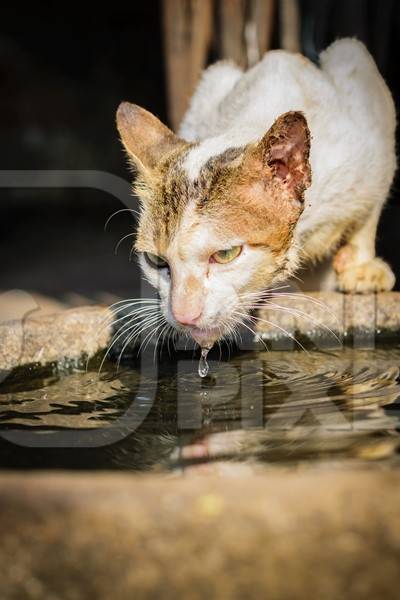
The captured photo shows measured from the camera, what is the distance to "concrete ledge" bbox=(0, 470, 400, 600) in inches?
59.1

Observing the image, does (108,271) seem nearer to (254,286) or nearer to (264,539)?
(254,286)

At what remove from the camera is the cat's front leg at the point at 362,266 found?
3625mm

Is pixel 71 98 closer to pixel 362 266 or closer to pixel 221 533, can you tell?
pixel 362 266

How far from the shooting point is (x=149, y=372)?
3.09m

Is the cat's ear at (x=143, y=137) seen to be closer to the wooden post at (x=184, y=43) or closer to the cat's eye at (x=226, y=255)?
the cat's eye at (x=226, y=255)

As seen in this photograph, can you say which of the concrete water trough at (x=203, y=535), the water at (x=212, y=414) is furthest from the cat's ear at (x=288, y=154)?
the concrete water trough at (x=203, y=535)

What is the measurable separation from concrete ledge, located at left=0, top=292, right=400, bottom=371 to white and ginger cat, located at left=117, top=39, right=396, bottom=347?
0.72 feet

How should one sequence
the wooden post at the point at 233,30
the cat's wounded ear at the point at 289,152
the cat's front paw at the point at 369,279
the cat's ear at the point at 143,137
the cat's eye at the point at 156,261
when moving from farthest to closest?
the wooden post at the point at 233,30 → the cat's front paw at the point at 369,279 → the cat's ear at the point at 143,137 → the cat's eye at the point at 156,261 → the cat's wounded ear at the point at 289,152

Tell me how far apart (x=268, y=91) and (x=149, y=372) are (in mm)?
1197

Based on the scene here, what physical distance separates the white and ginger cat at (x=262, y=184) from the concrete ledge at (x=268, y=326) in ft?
0.72

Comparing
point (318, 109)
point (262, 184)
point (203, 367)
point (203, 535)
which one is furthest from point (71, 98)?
point (203, 535)

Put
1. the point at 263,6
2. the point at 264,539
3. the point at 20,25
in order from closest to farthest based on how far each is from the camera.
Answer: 1. the point at 264,539
2. the point at 263,6
3. the point at 20,25

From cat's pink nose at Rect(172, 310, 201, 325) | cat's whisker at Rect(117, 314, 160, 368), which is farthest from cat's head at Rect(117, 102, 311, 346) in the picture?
cat's whisker at Rect(117, 314, 160, 368)

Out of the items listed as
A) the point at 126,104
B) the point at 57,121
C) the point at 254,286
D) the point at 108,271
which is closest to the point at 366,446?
the point at 254,286
